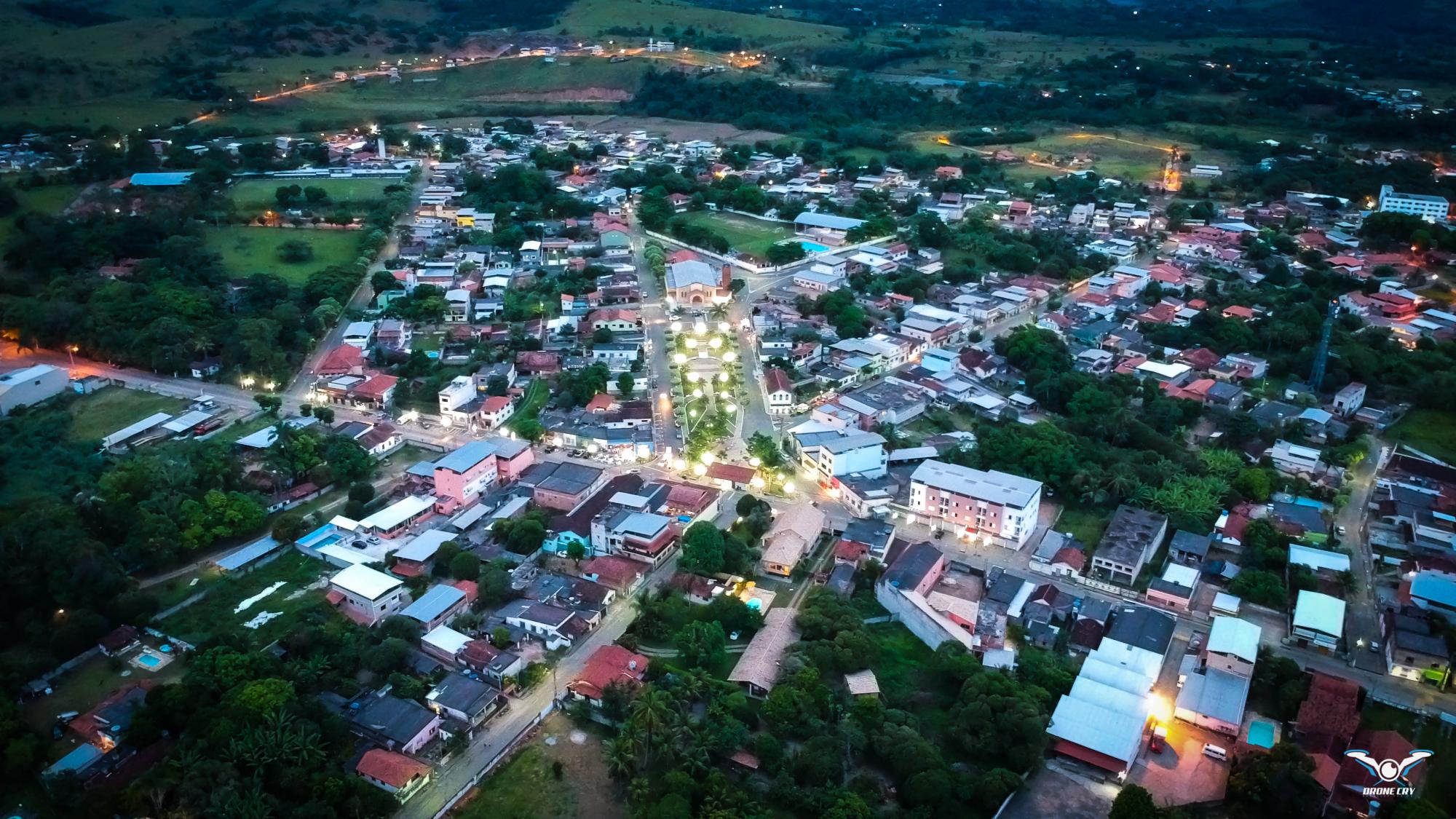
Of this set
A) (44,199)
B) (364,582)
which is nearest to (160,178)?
(44,199)

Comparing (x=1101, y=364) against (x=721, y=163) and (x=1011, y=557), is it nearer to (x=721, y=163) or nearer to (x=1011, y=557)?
(x=1011, y=557)

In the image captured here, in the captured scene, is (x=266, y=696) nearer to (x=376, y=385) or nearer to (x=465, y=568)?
(x=465, y=568)

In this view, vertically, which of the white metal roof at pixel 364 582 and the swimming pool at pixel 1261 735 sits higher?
the white metal roof at pixel 364 582

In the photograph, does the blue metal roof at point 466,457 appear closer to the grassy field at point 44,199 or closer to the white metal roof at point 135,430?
the white metal roof at point 135,430

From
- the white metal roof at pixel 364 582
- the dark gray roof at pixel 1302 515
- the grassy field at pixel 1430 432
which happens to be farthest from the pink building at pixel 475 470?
the grassy field at pixel 1430 432

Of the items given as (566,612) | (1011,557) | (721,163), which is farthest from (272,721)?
(721,163)

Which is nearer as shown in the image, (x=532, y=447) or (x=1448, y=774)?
(x=1448, y=774)
